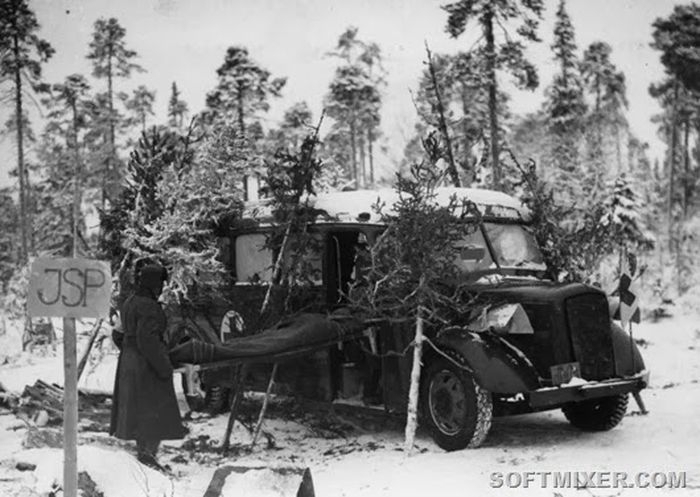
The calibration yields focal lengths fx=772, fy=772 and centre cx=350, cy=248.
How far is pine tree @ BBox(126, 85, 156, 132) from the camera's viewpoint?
86.9ft

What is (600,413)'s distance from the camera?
7902mm

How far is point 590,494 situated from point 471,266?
121 inches

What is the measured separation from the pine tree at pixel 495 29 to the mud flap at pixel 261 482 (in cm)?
1365

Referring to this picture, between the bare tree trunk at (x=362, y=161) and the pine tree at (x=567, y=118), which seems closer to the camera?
the pine tree at (x=567, y=118)

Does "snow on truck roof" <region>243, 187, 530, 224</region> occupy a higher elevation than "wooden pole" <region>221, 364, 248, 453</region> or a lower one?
higher

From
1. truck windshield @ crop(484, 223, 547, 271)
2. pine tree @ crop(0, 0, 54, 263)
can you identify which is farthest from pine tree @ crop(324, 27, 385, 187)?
truck windshield @ crop(484, 223, 547, 271)

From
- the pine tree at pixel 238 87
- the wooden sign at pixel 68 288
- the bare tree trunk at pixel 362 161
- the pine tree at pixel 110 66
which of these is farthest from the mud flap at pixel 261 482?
the bare tree trunk at pixel 362 161

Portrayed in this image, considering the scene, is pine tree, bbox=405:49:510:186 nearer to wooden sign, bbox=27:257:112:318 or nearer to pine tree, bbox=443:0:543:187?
pine tree, bbox=443:0:543:187

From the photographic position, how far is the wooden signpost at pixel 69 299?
3.87 metres

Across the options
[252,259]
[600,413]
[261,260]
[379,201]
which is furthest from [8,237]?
[600,413]

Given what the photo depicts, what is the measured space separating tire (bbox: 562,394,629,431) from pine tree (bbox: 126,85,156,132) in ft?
68.6

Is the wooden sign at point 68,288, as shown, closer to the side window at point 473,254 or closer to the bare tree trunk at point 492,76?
the side window at point 473,254

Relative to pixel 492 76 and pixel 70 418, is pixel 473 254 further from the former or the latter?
pixel 492 76

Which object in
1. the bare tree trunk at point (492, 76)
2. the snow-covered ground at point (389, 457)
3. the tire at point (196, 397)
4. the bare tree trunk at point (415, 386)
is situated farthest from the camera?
the bare tree trunk at point (492, 76)
